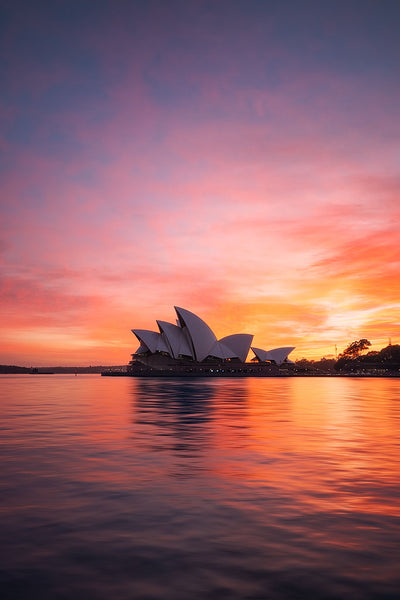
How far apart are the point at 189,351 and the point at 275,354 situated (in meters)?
56.1

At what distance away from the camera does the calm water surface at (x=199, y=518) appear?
6594 millimetres

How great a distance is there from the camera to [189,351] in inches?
5369

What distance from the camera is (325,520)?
9406mm

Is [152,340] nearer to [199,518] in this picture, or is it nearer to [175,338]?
[175,338]

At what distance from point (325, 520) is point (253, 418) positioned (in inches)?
799

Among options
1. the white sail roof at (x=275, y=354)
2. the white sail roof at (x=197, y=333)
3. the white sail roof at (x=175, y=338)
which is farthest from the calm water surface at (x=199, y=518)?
the white sail roof at (x=275, y=354)

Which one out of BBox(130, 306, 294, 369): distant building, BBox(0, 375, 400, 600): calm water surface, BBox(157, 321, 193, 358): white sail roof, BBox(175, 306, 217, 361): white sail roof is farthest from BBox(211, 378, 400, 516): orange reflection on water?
BBox(157, 321, 193, 358): white sail roof

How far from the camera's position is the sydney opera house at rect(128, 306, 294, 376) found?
436ft

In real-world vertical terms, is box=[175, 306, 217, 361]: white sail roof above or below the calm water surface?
above

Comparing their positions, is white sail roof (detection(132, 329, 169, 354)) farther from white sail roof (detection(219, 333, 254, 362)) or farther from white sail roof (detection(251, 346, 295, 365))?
white sail roof (detection(251, 346, 295, 365))

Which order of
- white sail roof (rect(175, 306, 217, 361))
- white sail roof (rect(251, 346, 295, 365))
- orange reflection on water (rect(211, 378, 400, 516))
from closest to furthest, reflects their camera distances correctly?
orange reflection on water (rect(211, 378, 400, 516)) < white sail roof (rect(175, 306, 217, 361)) < white sail roof (rect(251, 346, 295, 365))

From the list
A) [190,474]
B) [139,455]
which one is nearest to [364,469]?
[190,474]

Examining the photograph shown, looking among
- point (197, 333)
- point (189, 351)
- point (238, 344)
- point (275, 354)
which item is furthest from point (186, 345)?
point (275, 354)

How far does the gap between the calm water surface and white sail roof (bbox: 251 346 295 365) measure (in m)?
160
